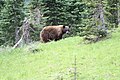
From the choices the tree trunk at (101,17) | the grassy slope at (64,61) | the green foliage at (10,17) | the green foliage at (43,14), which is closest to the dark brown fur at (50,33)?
the grassy slope at (64,61)

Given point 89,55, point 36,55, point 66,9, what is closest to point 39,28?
point 66,9

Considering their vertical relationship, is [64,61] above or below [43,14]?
above

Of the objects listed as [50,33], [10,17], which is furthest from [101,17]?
[10,17]

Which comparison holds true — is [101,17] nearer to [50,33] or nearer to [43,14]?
[50,33]

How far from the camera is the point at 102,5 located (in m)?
20.1

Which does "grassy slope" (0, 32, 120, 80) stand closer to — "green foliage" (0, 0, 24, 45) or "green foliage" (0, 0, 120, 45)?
"green foliage" (0, 0, 120, 45)

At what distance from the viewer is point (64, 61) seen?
15.4 meters

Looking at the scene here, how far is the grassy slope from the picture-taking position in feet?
42.4

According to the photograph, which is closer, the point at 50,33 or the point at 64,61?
the point at 64,61

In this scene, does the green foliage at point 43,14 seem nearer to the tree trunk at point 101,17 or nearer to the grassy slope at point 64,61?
the tree trunk at point 101,17

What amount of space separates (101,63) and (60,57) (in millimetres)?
2775

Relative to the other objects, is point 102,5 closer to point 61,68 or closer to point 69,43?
point 69,43

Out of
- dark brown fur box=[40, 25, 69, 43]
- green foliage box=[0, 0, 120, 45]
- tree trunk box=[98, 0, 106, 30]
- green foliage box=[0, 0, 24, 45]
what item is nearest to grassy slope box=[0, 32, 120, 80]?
tree trunk box=[98, 0, 106, 30]

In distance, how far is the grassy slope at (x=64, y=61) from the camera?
12.9m
